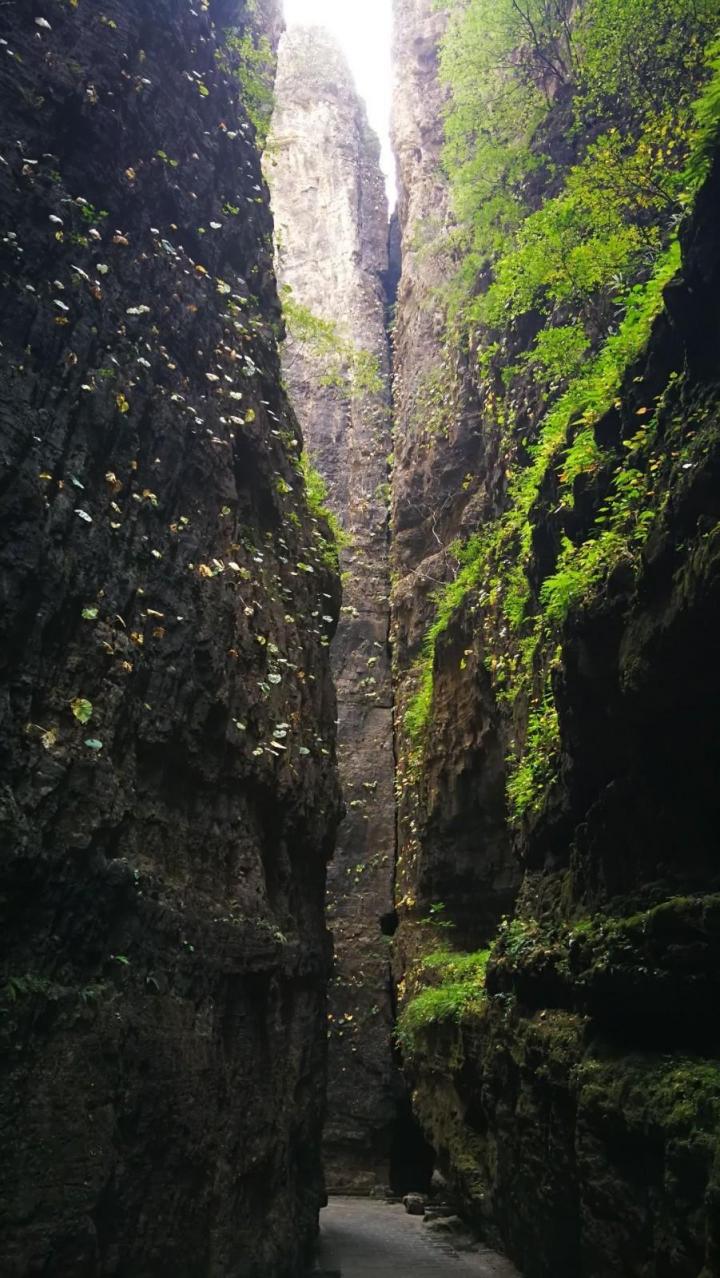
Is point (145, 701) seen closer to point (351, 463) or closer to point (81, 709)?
point (81, 709)

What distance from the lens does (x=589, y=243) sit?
34.8 ft

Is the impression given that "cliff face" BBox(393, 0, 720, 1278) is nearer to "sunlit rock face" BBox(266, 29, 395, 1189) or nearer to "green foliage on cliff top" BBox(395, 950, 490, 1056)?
"green foliage on cliff top" BBox(395, 950, 490, 1056)

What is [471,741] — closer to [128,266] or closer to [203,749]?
[203,749]

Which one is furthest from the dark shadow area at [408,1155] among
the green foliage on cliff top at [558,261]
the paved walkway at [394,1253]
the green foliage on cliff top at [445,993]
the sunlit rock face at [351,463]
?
the green foliage on cliff top at [558,261]

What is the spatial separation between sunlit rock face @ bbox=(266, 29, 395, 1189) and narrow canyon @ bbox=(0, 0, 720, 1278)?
354cm

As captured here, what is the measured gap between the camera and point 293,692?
35.0 feet

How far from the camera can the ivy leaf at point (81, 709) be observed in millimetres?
6449

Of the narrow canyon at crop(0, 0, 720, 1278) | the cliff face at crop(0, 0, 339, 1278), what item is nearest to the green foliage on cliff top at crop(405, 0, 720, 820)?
the narrow canyon at crop(0, 0, 720, 1278)

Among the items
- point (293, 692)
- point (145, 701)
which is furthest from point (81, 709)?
point (293, 692)

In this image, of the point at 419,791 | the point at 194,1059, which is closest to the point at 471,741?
the point at 419,791

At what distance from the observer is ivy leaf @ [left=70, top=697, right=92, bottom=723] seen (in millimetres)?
6449

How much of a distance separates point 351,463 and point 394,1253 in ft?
70.4

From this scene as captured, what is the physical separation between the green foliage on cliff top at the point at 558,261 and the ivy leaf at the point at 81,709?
4.03 metres

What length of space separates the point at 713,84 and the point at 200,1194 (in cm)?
911
